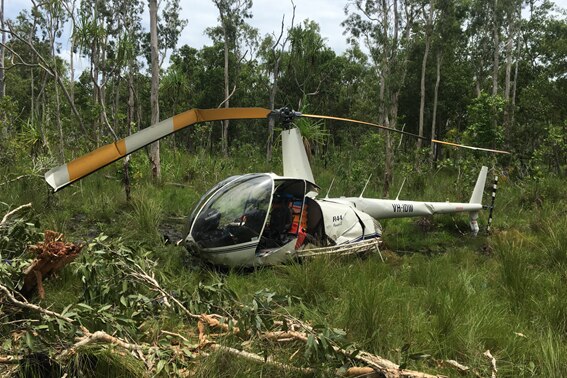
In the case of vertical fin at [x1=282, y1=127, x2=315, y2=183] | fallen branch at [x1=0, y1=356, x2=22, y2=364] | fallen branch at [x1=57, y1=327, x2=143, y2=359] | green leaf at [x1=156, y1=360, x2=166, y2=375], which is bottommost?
green leaf at [x1=156, y1=360, x2=166, y2=375]

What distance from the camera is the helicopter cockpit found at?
5145mm

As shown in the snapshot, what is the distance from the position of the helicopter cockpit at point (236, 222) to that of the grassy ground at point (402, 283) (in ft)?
0.93

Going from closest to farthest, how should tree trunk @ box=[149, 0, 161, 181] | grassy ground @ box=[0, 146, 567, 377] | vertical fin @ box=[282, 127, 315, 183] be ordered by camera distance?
grassy ground @ box=[0, 146, 567, 377], vertical fin @ box=[282, 127, 315, 183], tree trunk @ box=[149, 0, 161, 181]

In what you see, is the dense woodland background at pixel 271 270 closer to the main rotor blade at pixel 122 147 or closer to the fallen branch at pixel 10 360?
the fallen branch at pixel 10 360

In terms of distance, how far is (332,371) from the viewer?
238 centimetres

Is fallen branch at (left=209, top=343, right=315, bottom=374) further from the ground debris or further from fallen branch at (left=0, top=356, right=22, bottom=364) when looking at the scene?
the ground debris

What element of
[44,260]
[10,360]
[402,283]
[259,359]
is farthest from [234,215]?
[10,360]

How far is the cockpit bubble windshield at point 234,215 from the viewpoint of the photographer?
514 centimetres

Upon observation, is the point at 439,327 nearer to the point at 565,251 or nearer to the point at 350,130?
the point at 565,251

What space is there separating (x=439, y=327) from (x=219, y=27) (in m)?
28.6

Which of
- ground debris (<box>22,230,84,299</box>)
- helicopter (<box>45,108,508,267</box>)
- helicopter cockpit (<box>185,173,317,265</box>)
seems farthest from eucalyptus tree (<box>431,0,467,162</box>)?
ground debris (<box>22,230,84,299</box>)

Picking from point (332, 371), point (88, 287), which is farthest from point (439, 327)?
point (88, 287)

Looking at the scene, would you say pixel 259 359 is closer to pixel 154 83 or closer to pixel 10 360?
pixel 10 360

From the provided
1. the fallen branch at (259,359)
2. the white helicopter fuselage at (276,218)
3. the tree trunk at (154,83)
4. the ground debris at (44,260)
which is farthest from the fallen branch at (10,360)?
the tree trunk at (154,83)
